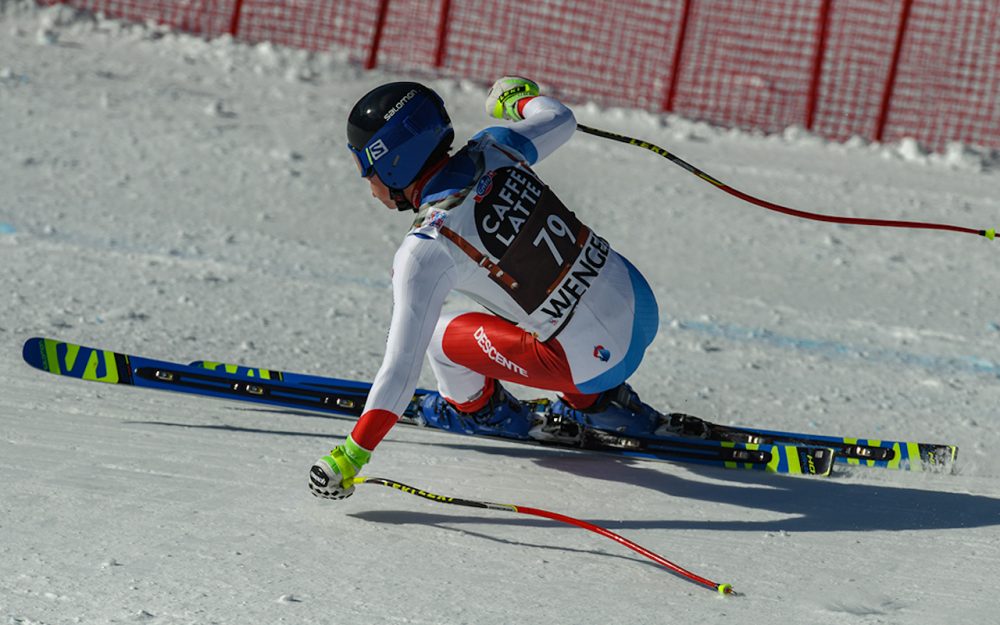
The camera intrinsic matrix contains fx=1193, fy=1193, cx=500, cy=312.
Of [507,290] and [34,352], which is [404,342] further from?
[34,352]

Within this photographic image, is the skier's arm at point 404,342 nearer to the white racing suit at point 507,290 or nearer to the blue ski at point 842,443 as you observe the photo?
the white racing suit at point 507,290

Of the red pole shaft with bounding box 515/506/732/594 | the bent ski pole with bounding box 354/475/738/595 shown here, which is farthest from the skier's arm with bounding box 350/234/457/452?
the red pole shaft with bounding box 515/506/732/594

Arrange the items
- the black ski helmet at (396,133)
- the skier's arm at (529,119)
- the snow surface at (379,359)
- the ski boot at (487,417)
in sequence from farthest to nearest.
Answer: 1. the ski boot at (487,417)
2. the skier's arm at (529,119)
3. the black ski helmet at (396,133)
4. the snow surface at (379,359)

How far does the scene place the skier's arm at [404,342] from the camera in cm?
381

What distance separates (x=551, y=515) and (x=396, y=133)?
1413 millimetres

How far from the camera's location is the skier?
12.6ft

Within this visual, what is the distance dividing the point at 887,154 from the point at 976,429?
5.02 metres

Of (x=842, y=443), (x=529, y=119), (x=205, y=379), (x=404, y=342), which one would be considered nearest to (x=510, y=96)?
(x=529, y=119)

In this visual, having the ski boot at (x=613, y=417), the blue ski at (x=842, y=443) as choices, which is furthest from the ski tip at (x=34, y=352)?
the ski boot at (x=613, y=417)

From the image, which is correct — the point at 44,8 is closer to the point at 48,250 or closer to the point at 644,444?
the point at 48,250

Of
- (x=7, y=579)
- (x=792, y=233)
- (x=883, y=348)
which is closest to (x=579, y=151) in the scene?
(x=792, y=233)

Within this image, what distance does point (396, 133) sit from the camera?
3994mm

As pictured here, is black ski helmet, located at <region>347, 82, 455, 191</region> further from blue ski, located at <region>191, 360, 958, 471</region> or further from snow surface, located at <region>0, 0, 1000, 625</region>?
blue ski, located at <region>191, 360, 958, 471</region>

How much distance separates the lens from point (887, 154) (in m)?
10.1
